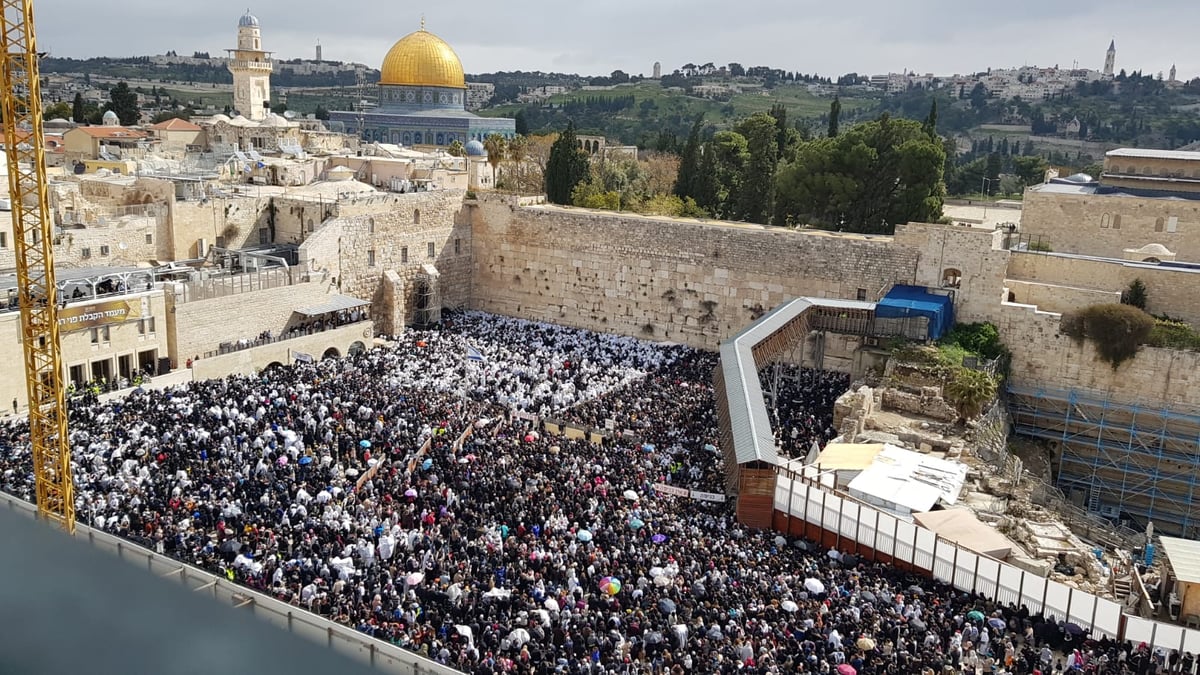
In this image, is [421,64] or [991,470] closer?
[991,470]

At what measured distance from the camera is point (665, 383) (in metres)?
23.3

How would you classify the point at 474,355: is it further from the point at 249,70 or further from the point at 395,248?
the point at 249,70

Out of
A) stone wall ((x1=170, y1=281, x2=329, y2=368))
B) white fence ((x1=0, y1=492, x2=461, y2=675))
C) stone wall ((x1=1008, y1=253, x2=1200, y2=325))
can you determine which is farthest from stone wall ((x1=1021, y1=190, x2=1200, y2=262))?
white fence ((x1=0, y1=492, x2=461, y2=675))

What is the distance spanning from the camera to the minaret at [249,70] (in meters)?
49.0

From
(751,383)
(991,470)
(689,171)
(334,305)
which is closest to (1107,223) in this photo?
(991,470)

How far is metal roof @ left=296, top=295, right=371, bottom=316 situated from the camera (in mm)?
24625

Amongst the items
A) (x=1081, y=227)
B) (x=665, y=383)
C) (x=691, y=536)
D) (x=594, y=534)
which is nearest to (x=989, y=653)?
(x=691, y=536)

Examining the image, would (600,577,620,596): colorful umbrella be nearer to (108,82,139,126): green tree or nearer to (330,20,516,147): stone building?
(330,20,516,147): stone building

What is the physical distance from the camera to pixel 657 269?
27453 millimetres

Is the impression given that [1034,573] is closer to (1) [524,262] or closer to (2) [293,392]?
(2) [293,392]

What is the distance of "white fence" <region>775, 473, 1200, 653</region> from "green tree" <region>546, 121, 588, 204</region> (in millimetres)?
21841

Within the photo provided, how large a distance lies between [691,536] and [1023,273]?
558 inches

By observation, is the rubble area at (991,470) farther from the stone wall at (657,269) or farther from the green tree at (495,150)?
the green tree at (495,150)

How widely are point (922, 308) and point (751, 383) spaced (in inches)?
232
